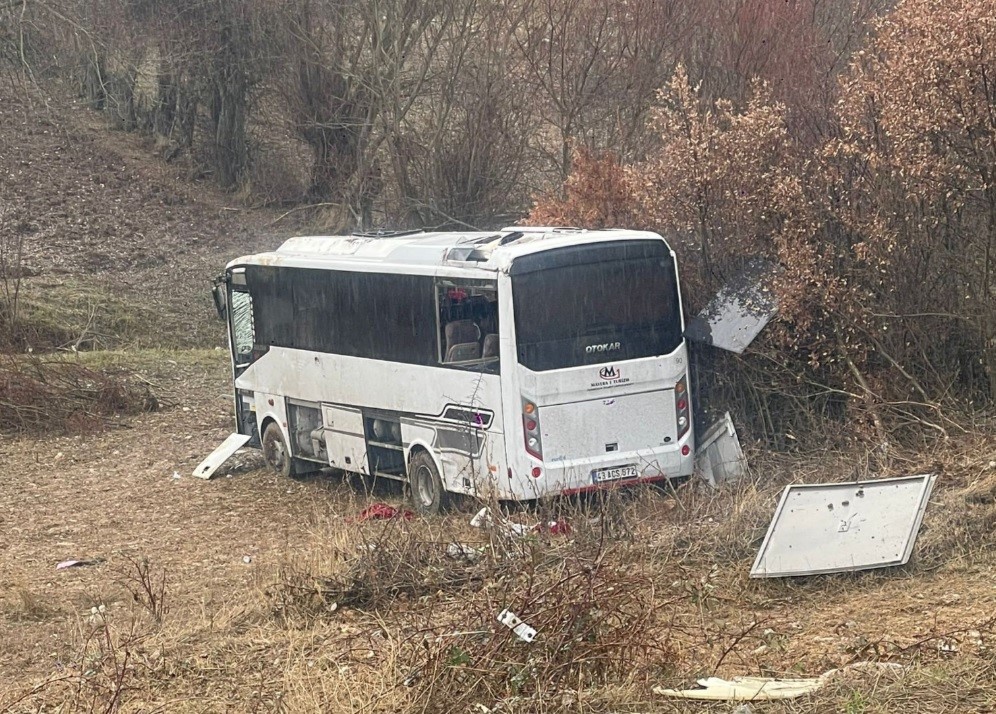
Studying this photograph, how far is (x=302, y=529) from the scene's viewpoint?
41.5ft

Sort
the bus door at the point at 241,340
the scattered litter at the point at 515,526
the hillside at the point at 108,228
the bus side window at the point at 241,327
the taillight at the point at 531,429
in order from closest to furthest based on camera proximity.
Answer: the scattered litter at the point at 515,526, the taillight at the point at 531,429, the bus door at the point at 241,340, the bus side window at the point at 241,327, the hillside at the point at 108,228

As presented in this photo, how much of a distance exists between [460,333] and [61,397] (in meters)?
9.35

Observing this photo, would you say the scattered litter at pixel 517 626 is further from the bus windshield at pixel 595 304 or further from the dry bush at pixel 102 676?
the bus windshield at pixel 595 304

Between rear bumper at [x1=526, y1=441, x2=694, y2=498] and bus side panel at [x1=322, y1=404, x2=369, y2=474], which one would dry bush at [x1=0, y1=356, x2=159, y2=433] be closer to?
bus side panel at [x1=322, y1=404, x2=369, y2=474]

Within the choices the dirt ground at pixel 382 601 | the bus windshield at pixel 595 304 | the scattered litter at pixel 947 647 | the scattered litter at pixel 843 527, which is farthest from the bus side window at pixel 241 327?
the scattered litter at pixel 947 647

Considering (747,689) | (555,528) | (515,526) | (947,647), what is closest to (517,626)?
(747,689)

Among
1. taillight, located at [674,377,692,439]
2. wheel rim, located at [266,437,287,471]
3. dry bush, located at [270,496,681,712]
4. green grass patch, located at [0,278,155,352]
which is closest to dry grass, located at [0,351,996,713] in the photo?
dry bush, located at [270,496,681,712]

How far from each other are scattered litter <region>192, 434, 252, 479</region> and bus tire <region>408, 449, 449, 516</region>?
376 cm

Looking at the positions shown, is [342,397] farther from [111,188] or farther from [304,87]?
[111,188]

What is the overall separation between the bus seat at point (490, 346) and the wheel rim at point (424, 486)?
5.22ft

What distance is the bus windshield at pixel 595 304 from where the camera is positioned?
459 inches

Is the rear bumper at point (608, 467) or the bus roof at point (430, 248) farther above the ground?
the bus roof at point (430, 248)

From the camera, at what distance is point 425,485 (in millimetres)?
12992

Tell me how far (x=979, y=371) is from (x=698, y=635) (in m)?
6.47
